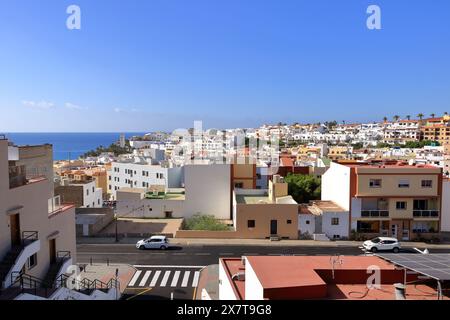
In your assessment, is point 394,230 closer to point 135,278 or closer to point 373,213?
point 373,213

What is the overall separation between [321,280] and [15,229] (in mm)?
8087

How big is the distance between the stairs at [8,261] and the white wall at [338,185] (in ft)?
67.2

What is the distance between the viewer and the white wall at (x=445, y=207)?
26.8m

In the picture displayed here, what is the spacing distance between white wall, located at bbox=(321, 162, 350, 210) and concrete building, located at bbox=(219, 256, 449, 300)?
15793 millimetres

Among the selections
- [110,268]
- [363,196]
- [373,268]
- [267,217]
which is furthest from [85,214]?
[373,268]

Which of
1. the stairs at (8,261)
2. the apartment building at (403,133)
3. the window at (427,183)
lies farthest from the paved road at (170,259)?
the apartment building at (403,133)

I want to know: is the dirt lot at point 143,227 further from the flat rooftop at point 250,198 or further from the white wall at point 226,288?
the white wall at point 226,288

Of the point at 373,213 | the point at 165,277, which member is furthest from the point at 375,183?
the point at 165,277

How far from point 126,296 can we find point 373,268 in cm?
1018

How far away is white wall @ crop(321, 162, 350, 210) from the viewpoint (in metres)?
26.2

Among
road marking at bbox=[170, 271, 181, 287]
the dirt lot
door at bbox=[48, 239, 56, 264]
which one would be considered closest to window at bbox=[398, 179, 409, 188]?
the dirt lot

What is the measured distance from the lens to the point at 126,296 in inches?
613
